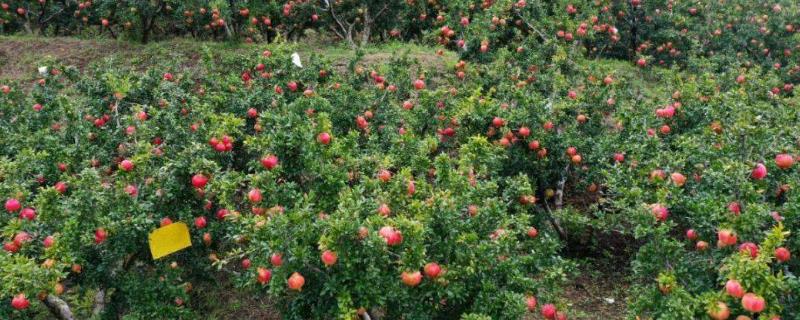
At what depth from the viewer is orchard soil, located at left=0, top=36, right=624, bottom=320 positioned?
15.8 feet

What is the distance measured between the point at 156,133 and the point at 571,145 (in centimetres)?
320

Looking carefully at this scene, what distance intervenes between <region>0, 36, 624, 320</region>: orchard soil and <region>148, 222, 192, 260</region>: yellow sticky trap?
0.97m

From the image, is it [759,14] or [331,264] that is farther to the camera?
[759,14]

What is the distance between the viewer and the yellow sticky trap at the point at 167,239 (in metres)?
3.65

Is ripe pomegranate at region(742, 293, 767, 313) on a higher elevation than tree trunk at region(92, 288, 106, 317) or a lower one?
higher

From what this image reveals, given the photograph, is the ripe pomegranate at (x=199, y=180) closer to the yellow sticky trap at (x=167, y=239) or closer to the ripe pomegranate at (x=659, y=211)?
the yellow sticky trap at (x=167, y=239)

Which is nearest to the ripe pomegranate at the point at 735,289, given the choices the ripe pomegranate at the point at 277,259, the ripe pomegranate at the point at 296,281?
the ripe pomegranate at the point at 296,281

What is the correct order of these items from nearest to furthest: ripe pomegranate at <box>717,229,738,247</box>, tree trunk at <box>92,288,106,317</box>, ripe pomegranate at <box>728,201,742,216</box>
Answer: ripe pomegranate at <box>717,229,738,247</box>
ripe pomegranate at <box>728,201,742,216</box>
tree trunk at <box>92,288,106,317</box>

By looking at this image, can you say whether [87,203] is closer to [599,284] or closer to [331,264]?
[331,264]

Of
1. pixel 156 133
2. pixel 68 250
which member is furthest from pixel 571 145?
pixel 68 250

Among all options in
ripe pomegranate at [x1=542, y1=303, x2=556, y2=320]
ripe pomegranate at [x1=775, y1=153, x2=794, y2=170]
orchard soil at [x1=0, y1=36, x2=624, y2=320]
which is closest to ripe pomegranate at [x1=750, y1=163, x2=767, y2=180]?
ripe pomegranate at [x1=775, y1=153, x2=794, y2=170]

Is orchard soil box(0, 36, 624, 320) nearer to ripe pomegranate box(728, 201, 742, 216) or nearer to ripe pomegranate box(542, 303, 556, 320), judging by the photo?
ripe pomegranate box(542, 303, 556, 320)

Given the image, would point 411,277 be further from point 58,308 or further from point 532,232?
point 58,308

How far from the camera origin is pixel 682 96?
5.70 metres
